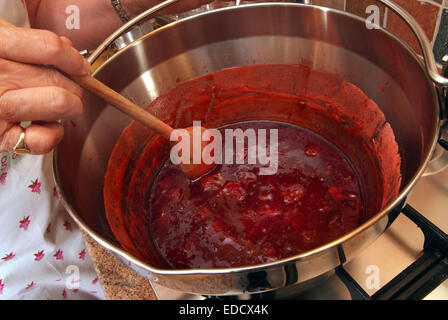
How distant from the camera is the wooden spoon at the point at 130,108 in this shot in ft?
2.09

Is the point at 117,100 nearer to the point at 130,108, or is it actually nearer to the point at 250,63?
the point at 130,108

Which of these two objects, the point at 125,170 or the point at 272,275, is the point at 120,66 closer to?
the point at 125,170

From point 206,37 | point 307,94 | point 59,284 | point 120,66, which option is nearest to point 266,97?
point 307,94

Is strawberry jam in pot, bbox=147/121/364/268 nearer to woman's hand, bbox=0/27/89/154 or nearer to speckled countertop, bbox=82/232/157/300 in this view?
speckled countertop, bbox=82/232/157/300

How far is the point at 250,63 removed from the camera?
37.3 inches

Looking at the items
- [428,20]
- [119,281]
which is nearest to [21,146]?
[119,281]

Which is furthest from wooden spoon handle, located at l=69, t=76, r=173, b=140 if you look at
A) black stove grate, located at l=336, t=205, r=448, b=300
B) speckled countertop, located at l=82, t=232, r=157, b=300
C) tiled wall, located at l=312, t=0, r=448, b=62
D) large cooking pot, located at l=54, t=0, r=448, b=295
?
tiled wall, located at l=312, t=0, r=448, b=62

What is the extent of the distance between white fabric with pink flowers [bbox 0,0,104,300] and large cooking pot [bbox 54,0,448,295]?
212 millimetres

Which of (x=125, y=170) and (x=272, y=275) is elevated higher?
(x=272, y=275)

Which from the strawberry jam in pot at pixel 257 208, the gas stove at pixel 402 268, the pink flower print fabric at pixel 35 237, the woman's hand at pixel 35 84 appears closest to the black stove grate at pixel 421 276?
the gas stove at pixel 402 268

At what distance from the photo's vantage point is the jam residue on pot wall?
772 mm
